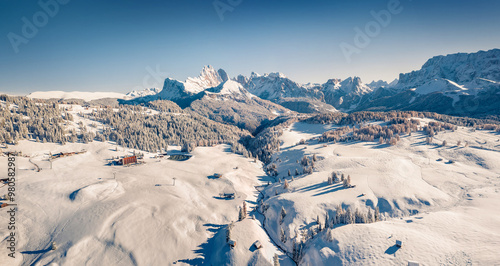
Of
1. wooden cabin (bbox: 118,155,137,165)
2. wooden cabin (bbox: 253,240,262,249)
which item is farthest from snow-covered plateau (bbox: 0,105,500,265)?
wooden cabin (bbox: 118,155,137,165)

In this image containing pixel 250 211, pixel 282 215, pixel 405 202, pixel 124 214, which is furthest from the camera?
pixel 250 211

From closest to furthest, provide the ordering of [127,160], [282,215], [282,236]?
[282,236] < [282,215] < [127,160]

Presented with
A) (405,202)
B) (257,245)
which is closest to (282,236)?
(257,245)

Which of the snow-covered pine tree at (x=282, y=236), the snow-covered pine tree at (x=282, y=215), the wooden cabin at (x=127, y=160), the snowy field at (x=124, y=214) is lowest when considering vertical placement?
the snow-covered pine tree at (x=282, y=236)

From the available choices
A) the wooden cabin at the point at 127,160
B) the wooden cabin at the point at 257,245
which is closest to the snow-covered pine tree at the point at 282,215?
the wooden cabin at the point at 257,245

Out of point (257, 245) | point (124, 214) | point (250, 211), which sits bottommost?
point (250, 211)

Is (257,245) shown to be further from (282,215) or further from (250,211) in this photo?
(250,211)

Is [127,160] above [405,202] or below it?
above

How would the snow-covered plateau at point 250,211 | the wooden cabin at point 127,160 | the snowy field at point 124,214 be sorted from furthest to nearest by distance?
the wooden cabin at point 127,160 < the snowy field at point 124,214 < the snow-covered plateau at point 250,211

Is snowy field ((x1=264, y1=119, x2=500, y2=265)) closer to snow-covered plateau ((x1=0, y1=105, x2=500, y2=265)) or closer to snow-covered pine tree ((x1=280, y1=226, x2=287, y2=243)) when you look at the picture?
snow-covered plateau ((x1=0, y1=105, x2=500, y2=265))

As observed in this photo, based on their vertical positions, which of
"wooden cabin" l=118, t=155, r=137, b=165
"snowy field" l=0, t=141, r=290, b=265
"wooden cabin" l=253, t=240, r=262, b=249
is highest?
"wooden cabin" l=118, t=155, r=137, b=165

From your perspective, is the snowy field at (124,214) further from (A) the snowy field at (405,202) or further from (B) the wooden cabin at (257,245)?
(A) the snowy field at (405,202)

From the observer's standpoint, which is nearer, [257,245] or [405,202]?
[257,245]
